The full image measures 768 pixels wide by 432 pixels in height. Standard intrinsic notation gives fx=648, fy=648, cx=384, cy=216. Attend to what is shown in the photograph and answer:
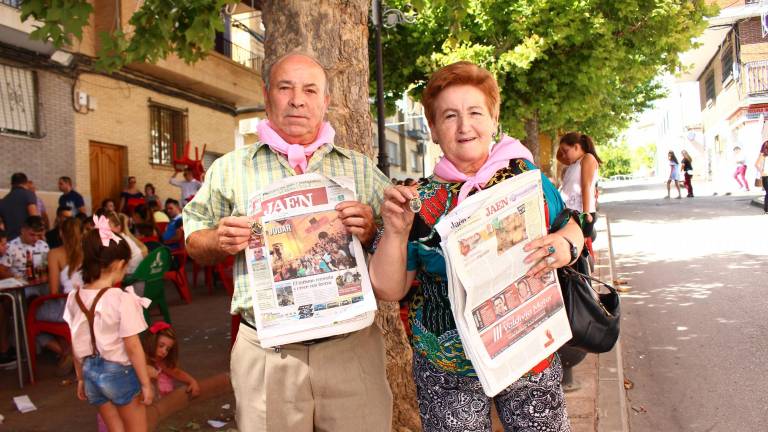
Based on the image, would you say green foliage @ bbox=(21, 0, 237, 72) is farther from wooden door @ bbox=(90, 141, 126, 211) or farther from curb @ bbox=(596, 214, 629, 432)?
wooden door @ bbox=(90, 141, 126, 211)

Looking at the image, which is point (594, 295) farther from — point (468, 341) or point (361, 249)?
point (361, 249)

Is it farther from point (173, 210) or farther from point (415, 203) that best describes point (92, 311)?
point (173, 210)

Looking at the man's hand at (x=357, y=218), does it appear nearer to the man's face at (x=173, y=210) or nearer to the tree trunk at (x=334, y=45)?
the tree trunk at (x=334, y=45)

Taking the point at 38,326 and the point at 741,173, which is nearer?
the point at 38,326

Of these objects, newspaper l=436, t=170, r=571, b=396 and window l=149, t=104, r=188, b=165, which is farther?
window l=149, t=104, r=188, b=165

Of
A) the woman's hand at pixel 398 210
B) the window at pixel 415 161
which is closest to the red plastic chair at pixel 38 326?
the woman's hand at pixel 398 210

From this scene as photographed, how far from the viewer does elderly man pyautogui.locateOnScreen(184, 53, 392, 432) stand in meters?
2.25

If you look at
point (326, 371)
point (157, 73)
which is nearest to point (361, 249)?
point (326, 371)

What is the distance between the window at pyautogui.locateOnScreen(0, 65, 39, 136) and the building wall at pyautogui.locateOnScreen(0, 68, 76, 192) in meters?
0.13

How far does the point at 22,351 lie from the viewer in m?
5.82

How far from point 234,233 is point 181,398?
333 cm

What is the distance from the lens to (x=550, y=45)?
42.7 ft

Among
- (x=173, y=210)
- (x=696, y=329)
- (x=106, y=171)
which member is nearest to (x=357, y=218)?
(x=696, y=329)

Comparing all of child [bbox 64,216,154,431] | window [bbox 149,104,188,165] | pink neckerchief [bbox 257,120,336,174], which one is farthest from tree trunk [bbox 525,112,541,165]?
pink neckerchief [bbox 257,120,336,174]
